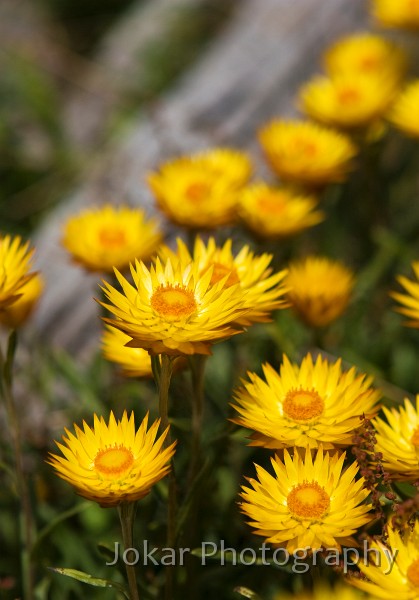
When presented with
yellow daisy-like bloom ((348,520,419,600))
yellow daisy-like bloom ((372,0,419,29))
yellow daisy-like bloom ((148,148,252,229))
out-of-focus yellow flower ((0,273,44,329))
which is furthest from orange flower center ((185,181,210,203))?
yellow daisy-like bloom ((372,0,419,29))

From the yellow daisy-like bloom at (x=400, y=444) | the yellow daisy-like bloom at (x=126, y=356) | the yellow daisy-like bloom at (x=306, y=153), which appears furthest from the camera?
the yellow daisy-like bloom at (x=306, y=153)

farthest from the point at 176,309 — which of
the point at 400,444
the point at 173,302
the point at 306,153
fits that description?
the point at 306,153

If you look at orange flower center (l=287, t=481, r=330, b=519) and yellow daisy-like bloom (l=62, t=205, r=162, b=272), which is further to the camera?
yellow daisy-like bloom (l=62, t=205, r=162, b=272)

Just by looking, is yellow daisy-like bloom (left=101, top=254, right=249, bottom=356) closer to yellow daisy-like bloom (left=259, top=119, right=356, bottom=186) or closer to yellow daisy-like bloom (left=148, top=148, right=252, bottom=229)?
yellow daisy-like bloom (left=148, top=148, right=252, bottom=229)

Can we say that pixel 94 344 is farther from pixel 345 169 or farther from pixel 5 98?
pixel 5 98

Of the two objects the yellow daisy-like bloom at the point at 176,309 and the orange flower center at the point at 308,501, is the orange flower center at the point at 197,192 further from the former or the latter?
the orange flower center at the point at 308,501

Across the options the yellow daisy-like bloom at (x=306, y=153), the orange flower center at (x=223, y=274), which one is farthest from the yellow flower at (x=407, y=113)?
the orange flower center at (x=223, y=274)

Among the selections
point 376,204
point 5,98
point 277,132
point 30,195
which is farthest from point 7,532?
point 5,98
